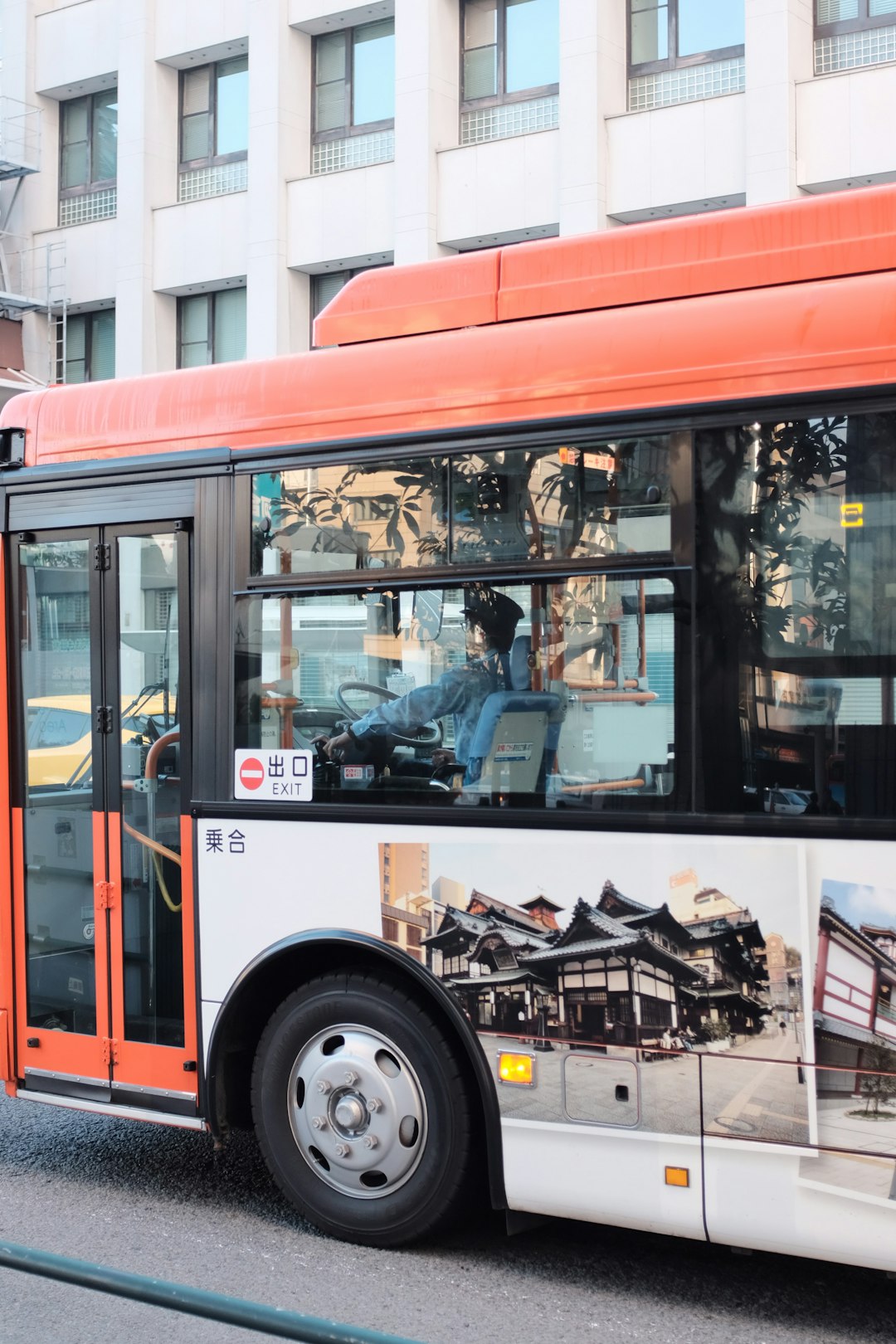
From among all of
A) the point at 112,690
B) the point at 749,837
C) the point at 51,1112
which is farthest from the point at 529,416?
the point at 51,1112

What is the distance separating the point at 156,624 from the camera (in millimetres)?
5285

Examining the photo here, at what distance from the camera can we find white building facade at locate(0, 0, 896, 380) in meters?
17.9

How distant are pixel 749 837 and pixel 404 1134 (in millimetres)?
1559

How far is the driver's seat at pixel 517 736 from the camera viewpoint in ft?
14.5

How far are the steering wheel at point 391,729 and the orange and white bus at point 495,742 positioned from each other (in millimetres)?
11

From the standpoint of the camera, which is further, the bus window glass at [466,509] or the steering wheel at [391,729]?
the steering wheel at [391,729]

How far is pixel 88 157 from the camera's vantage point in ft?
84.5

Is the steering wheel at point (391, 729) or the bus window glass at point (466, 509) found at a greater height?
the bus window glass at point (466, 509)

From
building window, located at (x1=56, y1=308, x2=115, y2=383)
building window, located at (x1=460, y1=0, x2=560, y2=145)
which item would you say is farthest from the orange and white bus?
building window, located at (x1=56, y1=308, x2=115, y2=383)

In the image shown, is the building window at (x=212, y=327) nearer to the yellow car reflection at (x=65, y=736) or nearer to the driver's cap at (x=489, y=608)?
the yellow car reflection at (x=65, y=736)

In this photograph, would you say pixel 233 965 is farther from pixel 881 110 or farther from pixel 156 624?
pixel 881 110

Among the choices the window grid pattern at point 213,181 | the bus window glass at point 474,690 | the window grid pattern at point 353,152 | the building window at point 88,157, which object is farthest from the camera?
the building window at point 88,157

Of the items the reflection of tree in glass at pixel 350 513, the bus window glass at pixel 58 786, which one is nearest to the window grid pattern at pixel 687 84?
the bus window glass at pixel 58 786

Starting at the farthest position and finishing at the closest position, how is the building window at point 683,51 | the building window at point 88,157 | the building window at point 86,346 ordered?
1. the building window at point 86,346
2. the building window at point 88,157
3. the building window at point 683,51
